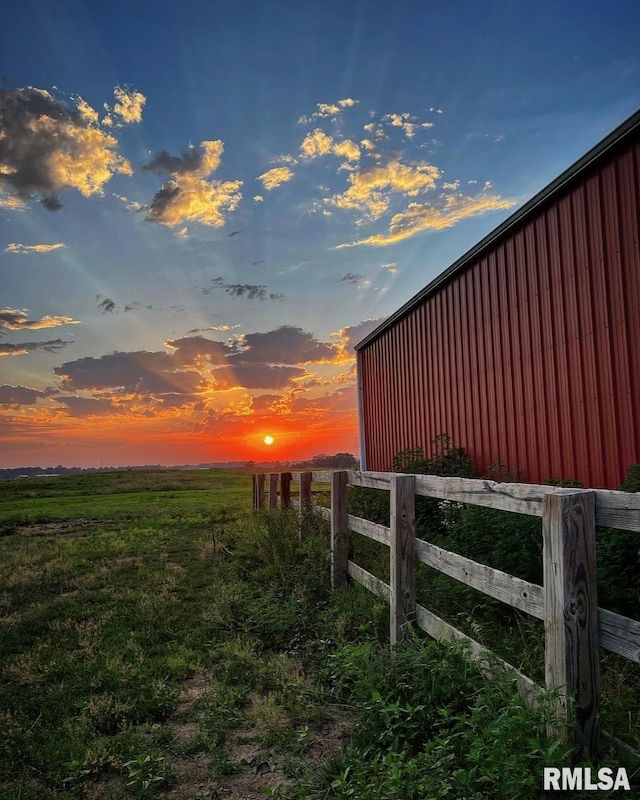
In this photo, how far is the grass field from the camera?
299 centimetres

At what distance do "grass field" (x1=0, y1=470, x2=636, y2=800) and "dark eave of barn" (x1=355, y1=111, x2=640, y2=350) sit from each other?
5319 mm

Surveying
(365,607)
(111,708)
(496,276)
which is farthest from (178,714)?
(496,276)

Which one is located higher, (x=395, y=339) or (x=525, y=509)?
(x=395, y=339)

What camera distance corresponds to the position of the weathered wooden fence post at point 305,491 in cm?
852

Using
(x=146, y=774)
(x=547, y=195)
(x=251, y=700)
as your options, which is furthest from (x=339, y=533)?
(x=547, y=195)

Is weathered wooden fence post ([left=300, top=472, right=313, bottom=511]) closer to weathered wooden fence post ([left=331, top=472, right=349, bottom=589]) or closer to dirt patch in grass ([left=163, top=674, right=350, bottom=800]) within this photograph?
weathered wooden fence post ([left=331, top=472, right=349, bottom=589])

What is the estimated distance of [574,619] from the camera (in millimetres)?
2893

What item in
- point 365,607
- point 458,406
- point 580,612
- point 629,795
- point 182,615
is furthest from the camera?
point 458,406

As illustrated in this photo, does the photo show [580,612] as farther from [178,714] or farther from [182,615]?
[182,615]

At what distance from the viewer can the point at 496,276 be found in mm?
9609

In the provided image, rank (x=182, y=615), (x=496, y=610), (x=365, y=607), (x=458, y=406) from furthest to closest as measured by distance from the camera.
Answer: (x=458, y=406)
(x=182, y=615)
(x=365, y=607)
(x=496, y=610)

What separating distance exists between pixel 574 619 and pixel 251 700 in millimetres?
2492

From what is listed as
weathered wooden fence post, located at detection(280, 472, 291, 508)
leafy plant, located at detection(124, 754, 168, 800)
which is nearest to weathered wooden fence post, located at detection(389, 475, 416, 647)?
leafy plant, located at detection(124, 754, 168, 800)

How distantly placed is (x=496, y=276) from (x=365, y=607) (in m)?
6.11
